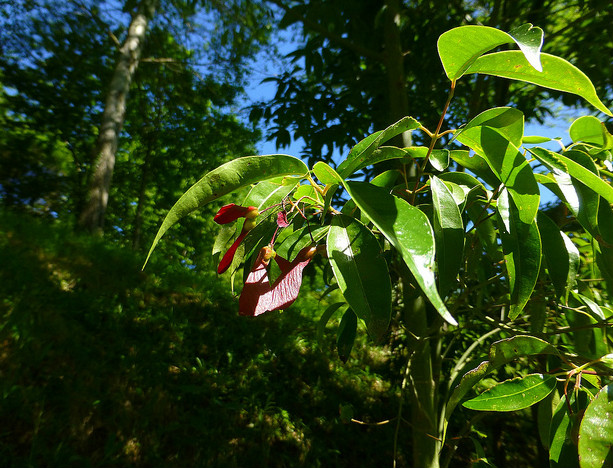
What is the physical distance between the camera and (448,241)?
381 mm

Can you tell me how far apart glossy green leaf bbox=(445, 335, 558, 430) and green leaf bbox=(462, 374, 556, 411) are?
0.03m

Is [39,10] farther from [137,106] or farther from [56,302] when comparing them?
[56,302]

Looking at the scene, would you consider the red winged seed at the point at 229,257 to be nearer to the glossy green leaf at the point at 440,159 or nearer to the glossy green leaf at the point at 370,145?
the glossy green leaf at the point at 370,145

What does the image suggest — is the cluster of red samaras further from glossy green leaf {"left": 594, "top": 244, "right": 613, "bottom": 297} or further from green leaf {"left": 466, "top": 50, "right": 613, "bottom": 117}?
glossy green leaf {"left": 594, "top": 244, "right": 613, "bottom": 297}

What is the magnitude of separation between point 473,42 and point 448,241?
8.0 inches

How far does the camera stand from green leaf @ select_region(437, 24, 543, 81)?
0.96ft

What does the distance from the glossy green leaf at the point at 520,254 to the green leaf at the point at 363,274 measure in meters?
0.15

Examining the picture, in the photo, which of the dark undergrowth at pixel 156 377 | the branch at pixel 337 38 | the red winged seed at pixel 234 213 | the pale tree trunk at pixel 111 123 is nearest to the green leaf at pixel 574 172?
the red winged seed at pixel 234 213

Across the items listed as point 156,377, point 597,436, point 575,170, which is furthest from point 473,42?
point 156,377

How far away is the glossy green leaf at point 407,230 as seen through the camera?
0.26 meters

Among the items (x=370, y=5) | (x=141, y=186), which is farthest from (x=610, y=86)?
(x=141, y=186)

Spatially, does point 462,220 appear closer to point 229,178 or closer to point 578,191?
point 578,191

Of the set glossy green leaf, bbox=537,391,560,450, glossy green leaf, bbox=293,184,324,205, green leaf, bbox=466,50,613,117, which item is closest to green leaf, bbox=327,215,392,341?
glossy green leaf, bbox=293,184,324,205

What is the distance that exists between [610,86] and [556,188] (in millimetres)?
1614
